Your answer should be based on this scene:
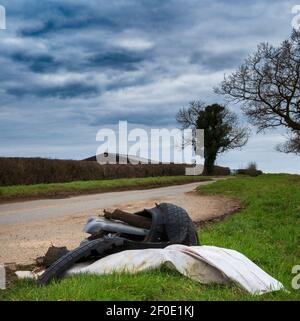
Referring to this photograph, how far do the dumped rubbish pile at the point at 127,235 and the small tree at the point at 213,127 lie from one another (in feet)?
165

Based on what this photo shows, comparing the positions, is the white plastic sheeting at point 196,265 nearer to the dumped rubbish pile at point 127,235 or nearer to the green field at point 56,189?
the dumped rubbish pile at point 127,235

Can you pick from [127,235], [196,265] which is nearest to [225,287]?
[196,265]

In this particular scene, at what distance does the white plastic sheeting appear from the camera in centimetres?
619

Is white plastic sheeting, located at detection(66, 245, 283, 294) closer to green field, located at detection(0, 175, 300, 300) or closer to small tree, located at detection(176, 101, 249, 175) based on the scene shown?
green field, located at detection(0, 175, 300, 300)

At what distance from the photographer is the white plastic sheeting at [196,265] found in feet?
20.3

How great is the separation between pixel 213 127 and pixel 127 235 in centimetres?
5173

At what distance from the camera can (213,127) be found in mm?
58594

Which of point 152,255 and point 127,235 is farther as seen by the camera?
point 127,235

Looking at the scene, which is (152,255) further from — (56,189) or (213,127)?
(213,127)

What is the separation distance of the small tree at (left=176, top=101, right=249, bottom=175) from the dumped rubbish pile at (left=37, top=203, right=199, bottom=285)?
165 feet

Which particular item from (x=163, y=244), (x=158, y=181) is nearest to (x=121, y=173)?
A: (x=158, y=181)

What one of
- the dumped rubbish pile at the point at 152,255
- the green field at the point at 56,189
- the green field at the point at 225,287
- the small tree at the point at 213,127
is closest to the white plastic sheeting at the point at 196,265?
the dumped rubbish pile at the point at 152,255

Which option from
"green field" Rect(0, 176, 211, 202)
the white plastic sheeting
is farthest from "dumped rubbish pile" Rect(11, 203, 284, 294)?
"green field" Rect(0, 176, 211, 202)

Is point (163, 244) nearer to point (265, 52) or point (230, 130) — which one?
point (265, 52)
